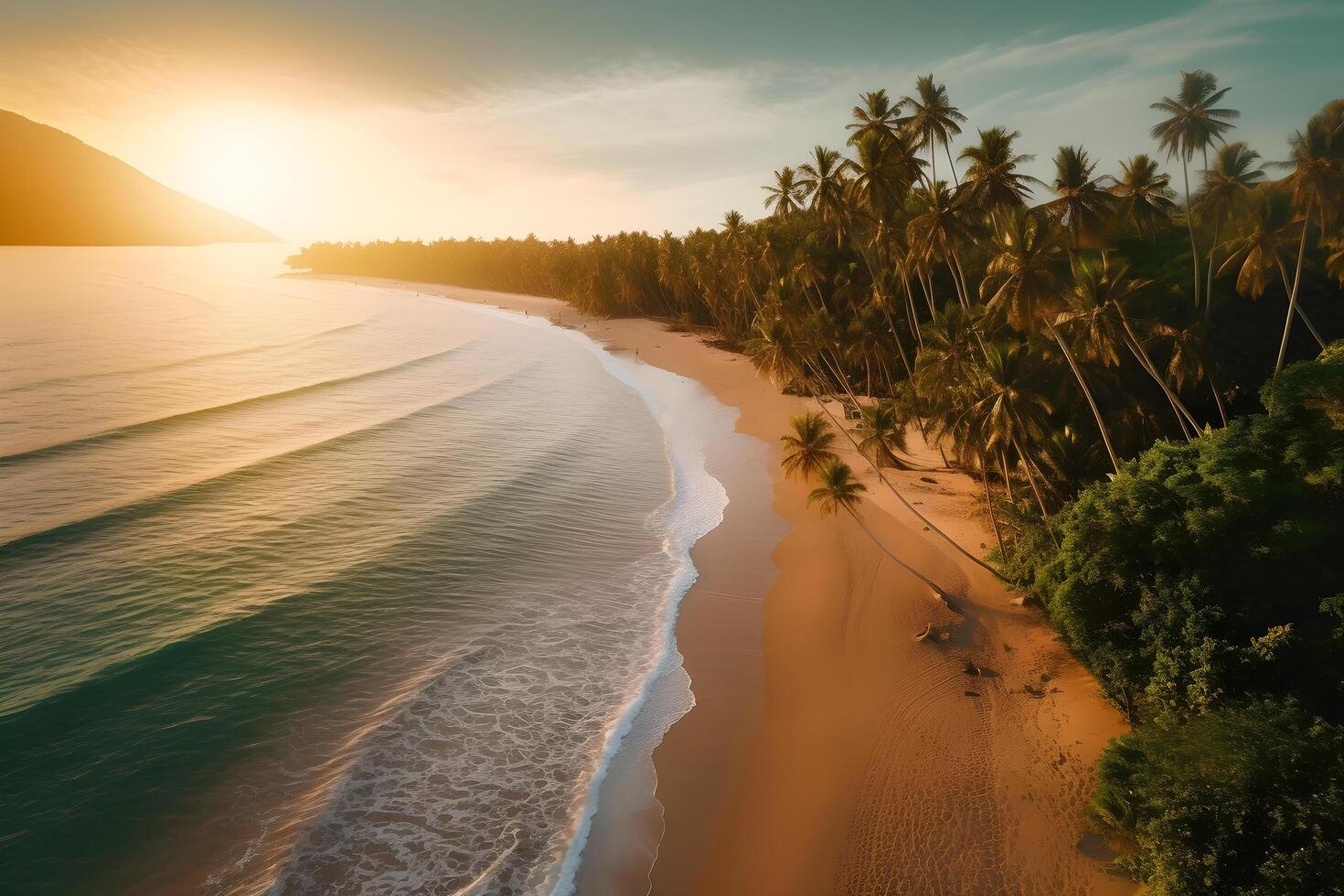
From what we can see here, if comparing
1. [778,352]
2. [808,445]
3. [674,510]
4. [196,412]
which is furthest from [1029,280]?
[196,412]

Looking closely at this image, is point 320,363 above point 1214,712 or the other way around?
above

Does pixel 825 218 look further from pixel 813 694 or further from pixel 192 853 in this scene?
pixel 192 853

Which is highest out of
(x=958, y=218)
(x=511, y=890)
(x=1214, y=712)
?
(x=958, y=218)

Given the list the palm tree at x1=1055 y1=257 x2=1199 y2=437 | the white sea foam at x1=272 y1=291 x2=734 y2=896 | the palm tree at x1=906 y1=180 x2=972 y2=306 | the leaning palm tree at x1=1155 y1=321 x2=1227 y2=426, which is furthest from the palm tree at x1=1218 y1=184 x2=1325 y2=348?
the white sea foam at x1=272 y1=291 x2=734 y2=896

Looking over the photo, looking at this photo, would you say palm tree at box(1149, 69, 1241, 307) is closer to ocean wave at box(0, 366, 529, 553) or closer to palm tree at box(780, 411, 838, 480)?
palm tree at box(780, 411, 838, 480)

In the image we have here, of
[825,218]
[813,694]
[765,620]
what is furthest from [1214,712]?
[825,218]

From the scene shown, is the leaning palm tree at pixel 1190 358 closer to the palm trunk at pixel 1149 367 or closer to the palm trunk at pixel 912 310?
the palm trunk at pixel 1149 367

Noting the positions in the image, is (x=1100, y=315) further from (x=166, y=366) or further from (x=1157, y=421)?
(x=166, y=366)
